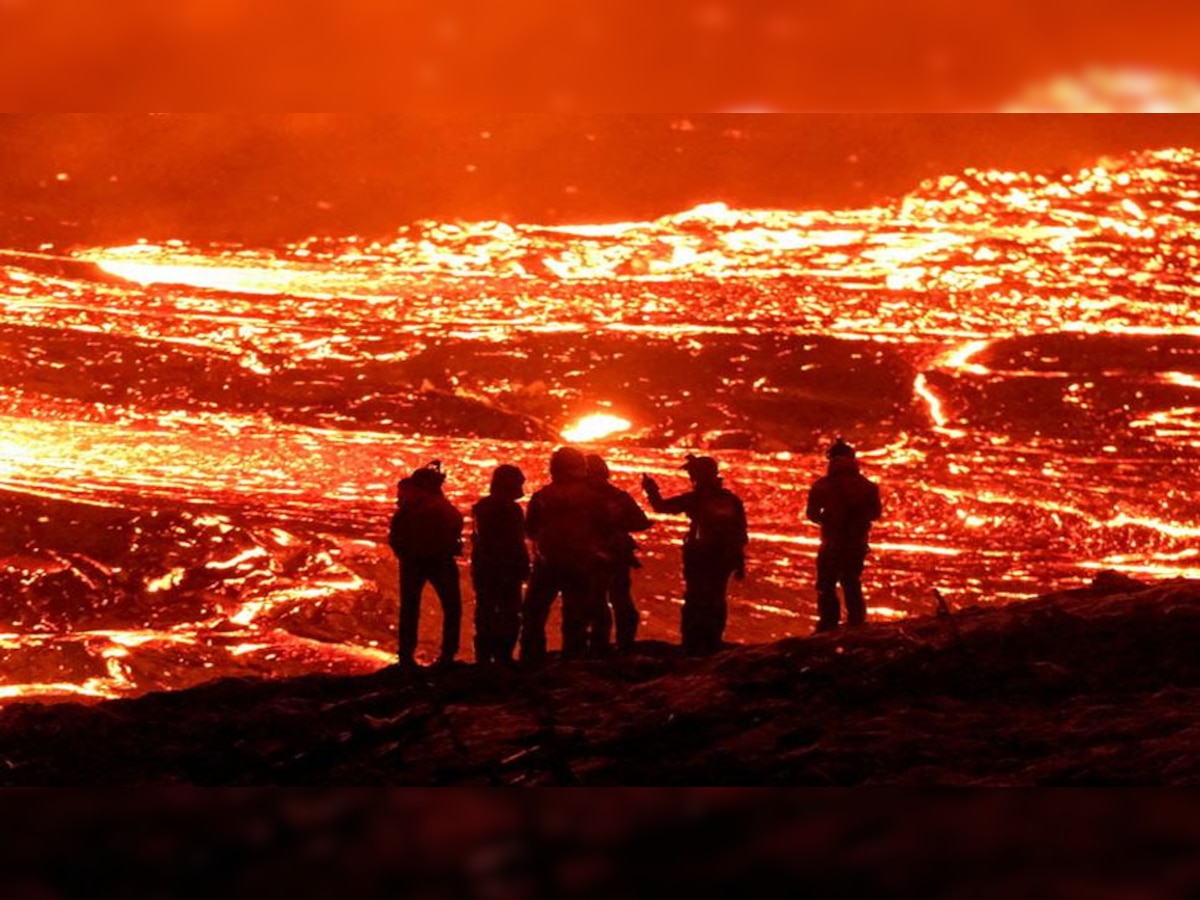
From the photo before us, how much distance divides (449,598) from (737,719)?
1.85 metres

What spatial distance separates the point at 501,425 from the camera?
102ft

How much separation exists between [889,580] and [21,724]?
18283mm

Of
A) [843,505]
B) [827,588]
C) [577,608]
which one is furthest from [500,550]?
[827,588]

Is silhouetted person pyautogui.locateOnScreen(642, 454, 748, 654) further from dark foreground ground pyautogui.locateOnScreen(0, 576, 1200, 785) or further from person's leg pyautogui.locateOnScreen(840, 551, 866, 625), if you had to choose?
person's leg pyautogui.locateOnScreen(840, 551, 866, 625)

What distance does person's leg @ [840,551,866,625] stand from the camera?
1032 centimetres

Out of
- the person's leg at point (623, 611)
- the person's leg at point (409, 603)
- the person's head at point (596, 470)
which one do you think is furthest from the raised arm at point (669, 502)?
the person's leg at point (409, 603)

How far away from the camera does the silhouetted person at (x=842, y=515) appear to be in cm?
1012

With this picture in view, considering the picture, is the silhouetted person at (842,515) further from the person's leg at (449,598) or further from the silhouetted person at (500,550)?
the person's leg at (449,598)

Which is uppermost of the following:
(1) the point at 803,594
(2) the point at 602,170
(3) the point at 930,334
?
(2) the point at 602,170

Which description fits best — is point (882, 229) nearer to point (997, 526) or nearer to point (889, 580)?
point (997, 526)

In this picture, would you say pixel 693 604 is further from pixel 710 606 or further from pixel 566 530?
pixel 566 530

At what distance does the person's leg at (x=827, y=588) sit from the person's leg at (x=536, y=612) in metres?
1.74

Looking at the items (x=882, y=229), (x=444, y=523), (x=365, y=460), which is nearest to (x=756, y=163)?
(x=882, y=229)

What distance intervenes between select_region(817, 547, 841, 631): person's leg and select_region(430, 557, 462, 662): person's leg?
2098 mm
